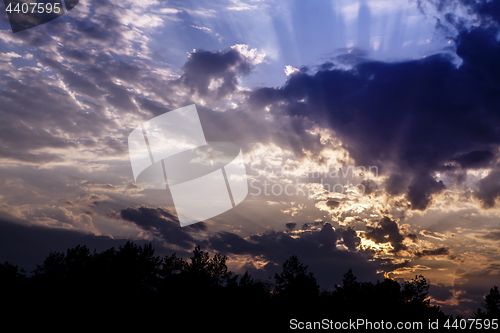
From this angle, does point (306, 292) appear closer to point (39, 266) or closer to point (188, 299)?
point (188, 299)

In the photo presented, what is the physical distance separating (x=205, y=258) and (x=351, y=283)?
45675mm

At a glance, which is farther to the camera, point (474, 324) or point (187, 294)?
point (474, 324)

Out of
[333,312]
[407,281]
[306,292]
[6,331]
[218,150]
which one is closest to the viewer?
[218,150]

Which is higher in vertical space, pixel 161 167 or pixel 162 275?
pixel 161 167

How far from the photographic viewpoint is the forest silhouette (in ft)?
124

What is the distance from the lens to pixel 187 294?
43750 mm

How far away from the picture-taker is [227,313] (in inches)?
1409

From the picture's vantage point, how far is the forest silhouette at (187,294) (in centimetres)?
3772

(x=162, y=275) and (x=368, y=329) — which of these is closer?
(x=368, y=329)

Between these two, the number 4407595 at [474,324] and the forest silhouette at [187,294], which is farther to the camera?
the number 4407595 at [474,324]

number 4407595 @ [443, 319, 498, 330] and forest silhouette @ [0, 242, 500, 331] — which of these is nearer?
forest silhouette @ [0, 242, 500, 331]

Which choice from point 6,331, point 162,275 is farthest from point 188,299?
point 162,275

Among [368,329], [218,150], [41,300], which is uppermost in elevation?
[218,150]

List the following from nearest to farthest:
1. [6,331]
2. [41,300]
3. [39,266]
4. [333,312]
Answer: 1. [6,331]
2. [41,300]
3. [333,312]
4. [39,266]
